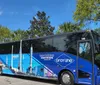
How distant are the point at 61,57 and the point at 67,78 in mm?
1354

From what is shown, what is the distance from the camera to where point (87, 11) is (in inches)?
947

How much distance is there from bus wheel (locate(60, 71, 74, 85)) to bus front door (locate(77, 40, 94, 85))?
0.55 m

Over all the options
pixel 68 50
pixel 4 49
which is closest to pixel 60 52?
pixel 68 50

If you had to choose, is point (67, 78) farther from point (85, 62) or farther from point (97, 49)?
point (97, 49)

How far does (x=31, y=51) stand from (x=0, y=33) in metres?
36.4

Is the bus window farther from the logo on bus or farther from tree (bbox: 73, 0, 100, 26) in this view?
tree (bbox: 73, 0, 100, 26)

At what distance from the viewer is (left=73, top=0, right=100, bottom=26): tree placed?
23494 mm

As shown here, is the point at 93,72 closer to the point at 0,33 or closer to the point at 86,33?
the point at 86,33

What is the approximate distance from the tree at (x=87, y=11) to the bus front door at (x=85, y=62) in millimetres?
10467

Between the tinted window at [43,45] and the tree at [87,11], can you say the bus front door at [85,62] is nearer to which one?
the tinted window at [43,45]

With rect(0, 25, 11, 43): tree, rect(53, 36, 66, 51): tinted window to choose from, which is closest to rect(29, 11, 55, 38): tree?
rect(0, 25, 11, 43): tree

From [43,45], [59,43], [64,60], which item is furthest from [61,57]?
[43,45]

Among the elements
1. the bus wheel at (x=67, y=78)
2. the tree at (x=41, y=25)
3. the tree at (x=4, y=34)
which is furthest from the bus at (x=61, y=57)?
the tree at (x=41, y=25)

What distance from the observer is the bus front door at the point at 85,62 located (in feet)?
43.1
